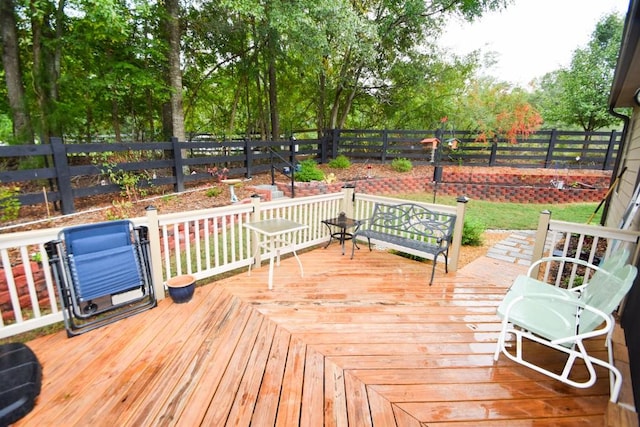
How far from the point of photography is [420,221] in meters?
3.53

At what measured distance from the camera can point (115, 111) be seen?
857 cm

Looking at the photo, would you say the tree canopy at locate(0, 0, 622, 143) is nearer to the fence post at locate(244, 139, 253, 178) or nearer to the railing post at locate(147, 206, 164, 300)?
the fence post at locate(244, 139, 253, 178)

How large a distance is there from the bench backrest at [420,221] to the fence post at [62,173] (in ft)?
14.5

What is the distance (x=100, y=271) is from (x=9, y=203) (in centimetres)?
291

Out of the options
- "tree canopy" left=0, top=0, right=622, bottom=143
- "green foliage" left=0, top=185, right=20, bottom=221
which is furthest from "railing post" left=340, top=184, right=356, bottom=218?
"green foliage" left=0, top=185, right=20, bottom=221

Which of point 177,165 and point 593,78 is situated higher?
point 593,78

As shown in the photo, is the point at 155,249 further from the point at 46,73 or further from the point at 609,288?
the point at 46,73

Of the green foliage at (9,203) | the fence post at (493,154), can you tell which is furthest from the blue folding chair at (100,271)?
the fence post at (493,154)

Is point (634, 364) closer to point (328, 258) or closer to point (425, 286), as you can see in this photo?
point (425, 286)

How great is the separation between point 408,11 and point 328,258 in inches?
337

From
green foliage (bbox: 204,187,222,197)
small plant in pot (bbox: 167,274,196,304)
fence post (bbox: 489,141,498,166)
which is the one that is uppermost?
fence post (bbox: 489,141,498,166)

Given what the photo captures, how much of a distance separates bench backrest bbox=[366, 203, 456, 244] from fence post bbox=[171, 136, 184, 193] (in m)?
4.04

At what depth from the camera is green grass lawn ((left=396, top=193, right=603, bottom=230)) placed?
598cm

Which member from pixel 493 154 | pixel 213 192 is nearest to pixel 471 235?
pixel 213 192
